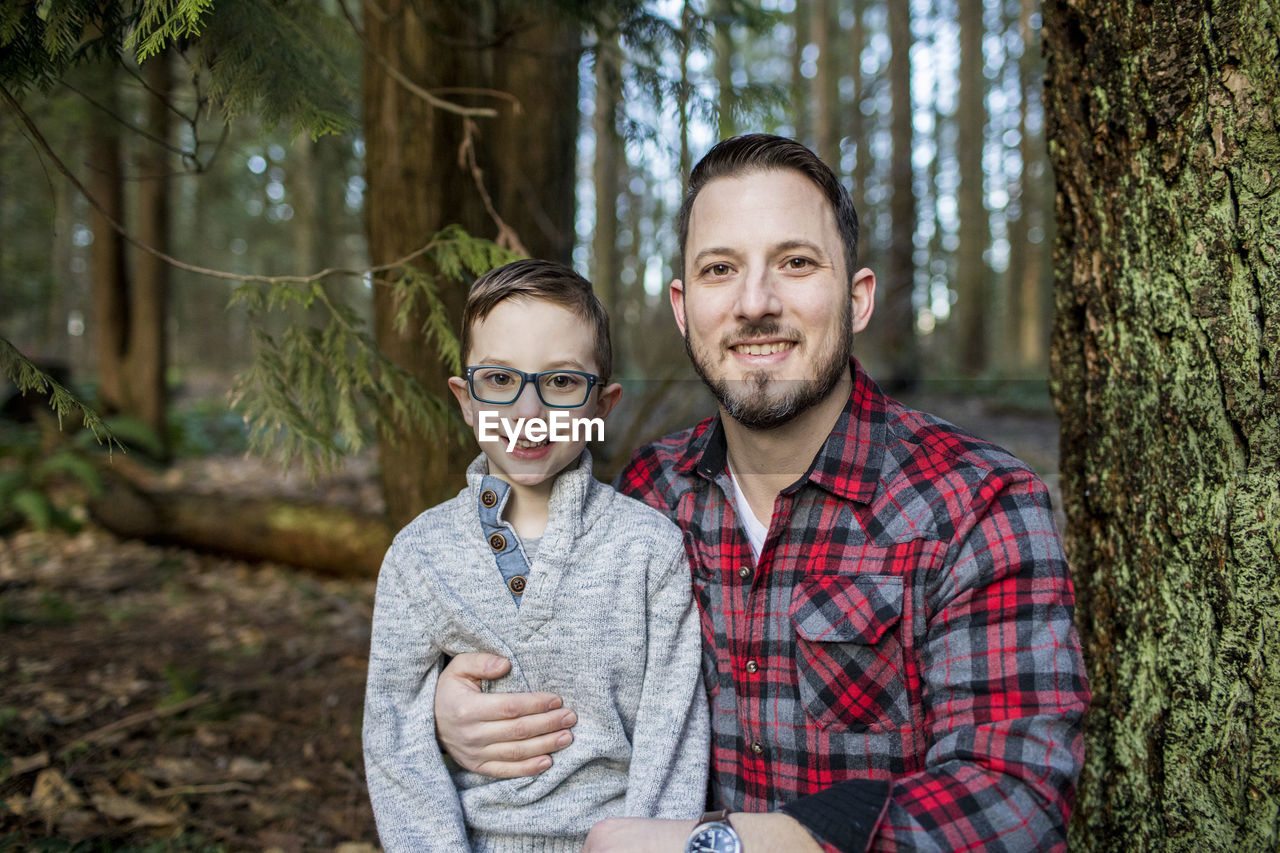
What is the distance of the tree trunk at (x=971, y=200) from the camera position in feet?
45.6

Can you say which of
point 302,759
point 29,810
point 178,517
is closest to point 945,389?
point 178,517

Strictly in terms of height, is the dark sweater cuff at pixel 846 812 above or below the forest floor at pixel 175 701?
above

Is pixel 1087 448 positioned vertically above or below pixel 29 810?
above

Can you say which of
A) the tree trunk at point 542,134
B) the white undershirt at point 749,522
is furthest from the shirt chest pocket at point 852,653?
the tree trunk at point 542,134

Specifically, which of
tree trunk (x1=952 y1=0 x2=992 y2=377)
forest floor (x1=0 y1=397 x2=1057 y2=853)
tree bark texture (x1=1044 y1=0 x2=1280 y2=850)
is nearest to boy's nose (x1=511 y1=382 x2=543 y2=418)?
tree bark texture (x1=1044 y1=0 x2=1280 y2=850)

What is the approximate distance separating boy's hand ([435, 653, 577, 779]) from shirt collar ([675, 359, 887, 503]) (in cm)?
75

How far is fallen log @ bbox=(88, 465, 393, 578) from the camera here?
18.7 ft

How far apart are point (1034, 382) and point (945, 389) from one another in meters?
1.40

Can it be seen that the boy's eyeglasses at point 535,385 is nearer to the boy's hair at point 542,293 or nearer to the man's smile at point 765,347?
the boy's hair at point 542,293

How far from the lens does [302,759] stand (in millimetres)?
3459

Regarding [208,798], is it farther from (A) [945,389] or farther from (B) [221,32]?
(A) [945,389]

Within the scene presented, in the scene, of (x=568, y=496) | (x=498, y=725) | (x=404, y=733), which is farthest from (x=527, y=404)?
(x=404, y=733)

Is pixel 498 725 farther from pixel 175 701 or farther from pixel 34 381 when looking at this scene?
pixel 175 701

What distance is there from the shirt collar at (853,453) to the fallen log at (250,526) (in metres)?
3.80
